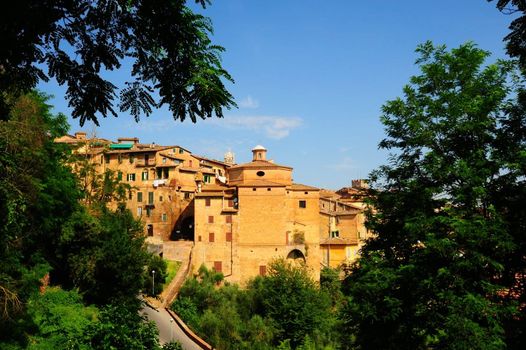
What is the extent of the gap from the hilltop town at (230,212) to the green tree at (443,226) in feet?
85.6

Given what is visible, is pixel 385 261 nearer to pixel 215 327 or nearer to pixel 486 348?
pixel 486 348

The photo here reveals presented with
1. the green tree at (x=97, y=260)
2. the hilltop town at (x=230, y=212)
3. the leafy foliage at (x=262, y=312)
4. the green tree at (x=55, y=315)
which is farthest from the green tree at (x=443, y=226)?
the hilltop town at (x=230, y=212)

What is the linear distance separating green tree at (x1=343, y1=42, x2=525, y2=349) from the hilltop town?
85.6 ft

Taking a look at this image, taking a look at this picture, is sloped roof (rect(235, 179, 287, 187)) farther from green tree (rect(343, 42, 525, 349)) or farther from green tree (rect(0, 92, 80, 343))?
green tree (rect(343, 42, 525, 349))

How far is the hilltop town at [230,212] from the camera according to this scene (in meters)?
41.6

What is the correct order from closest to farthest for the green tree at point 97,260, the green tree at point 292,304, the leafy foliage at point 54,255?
the leafy foliage at point 54,255
the green tree at point 97,260
the green tree at point 292,304

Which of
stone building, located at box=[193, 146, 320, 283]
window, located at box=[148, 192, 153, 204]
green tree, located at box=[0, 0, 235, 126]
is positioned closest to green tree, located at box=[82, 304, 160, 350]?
green tree, located at box=[0, 0, 235, 126]

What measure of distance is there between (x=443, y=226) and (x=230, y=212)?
31.1 metres

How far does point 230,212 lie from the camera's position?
41969 millimetres

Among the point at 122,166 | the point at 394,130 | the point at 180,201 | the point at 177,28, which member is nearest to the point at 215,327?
the point at 180,201

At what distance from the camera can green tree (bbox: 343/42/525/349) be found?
412 inches

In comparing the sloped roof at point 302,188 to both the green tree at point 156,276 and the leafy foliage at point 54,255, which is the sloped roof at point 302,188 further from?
the leafy foliage at point 54,255

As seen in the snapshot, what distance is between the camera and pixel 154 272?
34.6 metres

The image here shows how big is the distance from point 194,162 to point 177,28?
49.6m
